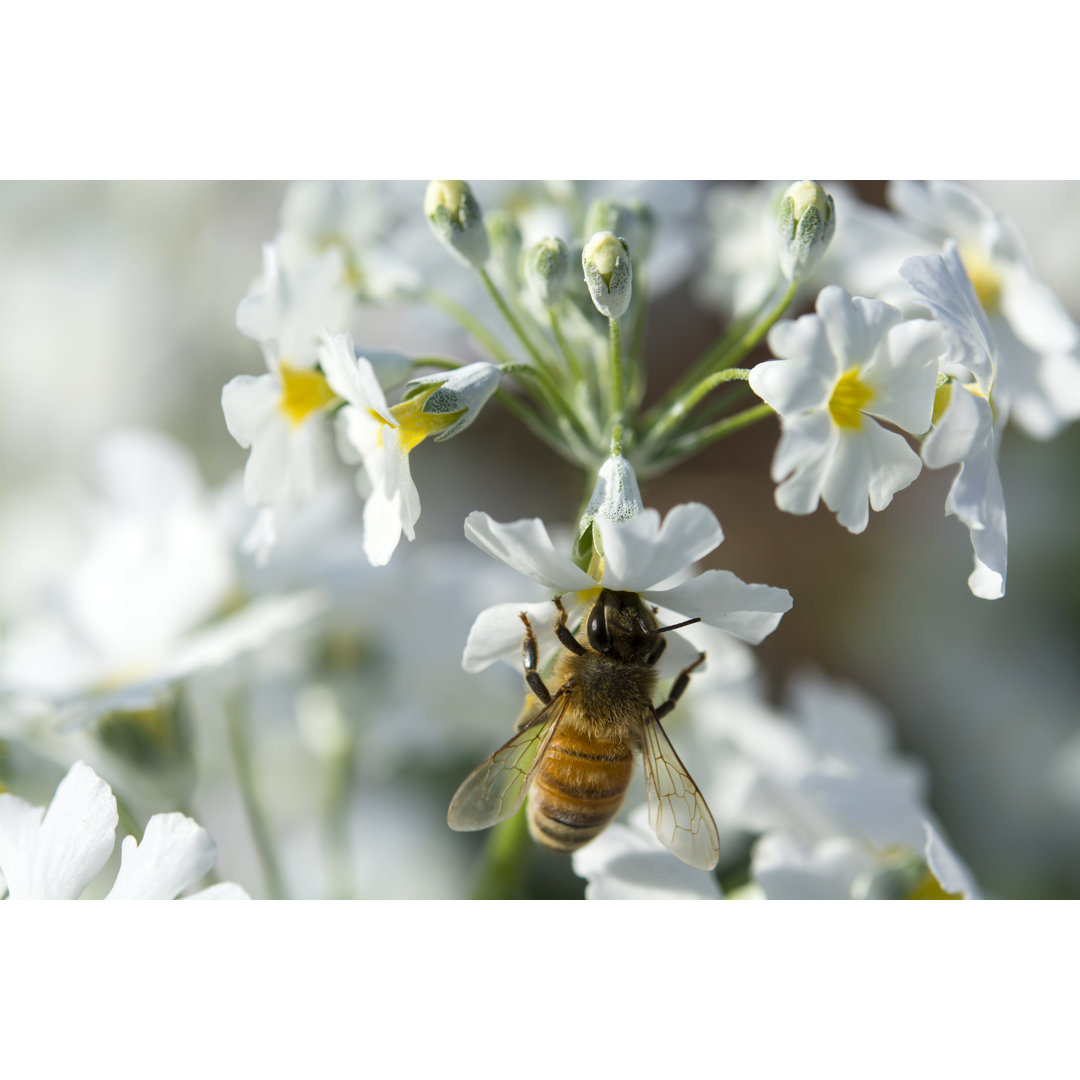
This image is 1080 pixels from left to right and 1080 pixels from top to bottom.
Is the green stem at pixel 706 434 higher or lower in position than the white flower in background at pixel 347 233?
lower

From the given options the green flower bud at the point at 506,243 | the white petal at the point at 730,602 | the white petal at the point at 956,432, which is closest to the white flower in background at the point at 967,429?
the white petal at the point at 956,432

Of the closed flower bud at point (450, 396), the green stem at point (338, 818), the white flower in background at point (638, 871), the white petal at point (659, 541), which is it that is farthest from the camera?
the green stem at point (338, 818)

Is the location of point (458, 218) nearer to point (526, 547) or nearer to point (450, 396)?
point (450, 396)

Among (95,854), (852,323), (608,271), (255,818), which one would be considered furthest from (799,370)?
(255,818)

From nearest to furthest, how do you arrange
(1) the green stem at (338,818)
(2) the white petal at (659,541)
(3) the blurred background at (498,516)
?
1. (2) the white petal at (659,541)
2. (1) the green stem at (338,818)
3. (3) the blurred background at (498,516)

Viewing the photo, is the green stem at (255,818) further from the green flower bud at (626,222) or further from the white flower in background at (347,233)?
the green flower bud at (626,222)
